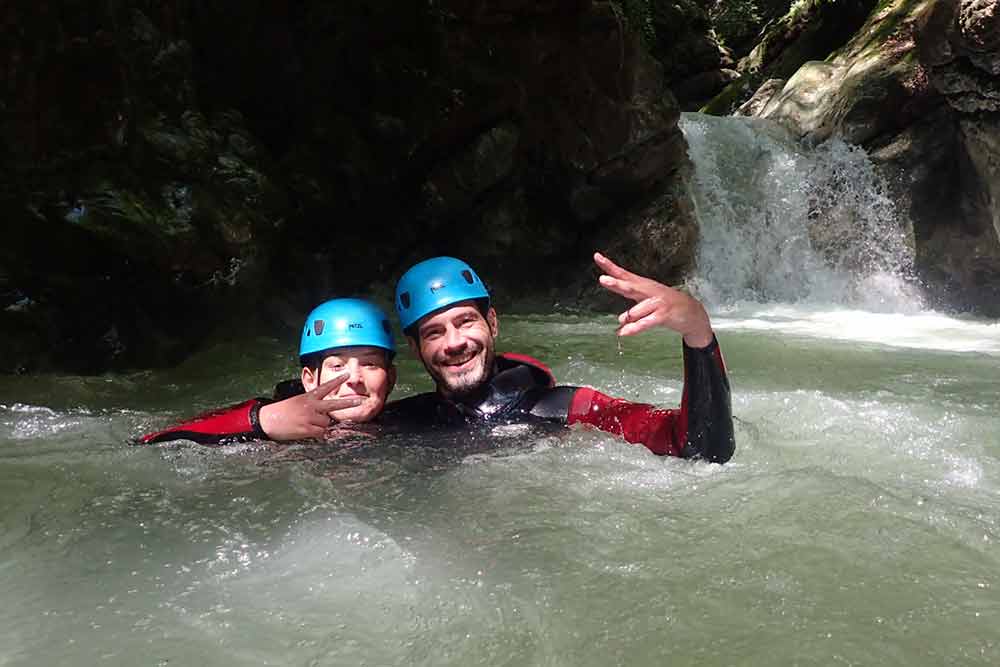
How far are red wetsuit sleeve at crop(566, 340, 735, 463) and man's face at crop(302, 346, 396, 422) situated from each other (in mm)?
1129

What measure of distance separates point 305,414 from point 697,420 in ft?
4.95

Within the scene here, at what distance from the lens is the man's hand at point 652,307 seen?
228cm

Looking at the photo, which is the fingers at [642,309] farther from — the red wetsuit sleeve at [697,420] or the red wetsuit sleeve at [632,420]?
the red wetsuit sleeve at [632,420]

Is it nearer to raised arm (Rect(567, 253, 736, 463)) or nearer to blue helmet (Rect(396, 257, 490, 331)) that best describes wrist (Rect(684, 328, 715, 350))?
raised arm (Rect(567, 253, 736, 463))

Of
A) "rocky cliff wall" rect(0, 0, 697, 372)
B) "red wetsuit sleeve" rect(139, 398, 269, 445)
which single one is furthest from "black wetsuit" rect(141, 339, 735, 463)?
"rocky cliff wall" rect(0, 0, 697, 372)

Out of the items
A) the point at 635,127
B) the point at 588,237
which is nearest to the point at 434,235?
the point at 588,237

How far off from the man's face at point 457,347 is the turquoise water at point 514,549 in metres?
0.27

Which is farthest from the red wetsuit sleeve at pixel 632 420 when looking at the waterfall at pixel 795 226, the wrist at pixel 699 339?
the waterfall at pixel 795 226

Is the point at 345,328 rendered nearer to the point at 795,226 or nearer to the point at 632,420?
the point at 632,420

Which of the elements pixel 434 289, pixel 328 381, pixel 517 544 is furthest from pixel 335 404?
pixel 517 544

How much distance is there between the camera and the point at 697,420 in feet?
8.57

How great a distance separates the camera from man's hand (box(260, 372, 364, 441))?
289 cm

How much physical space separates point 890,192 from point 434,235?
6737 millimetres

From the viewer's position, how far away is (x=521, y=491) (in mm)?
2615
